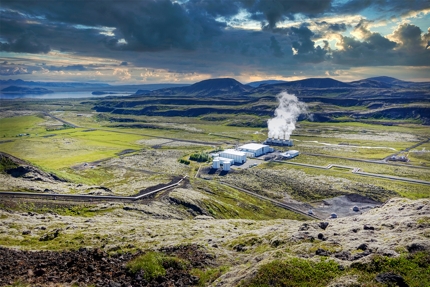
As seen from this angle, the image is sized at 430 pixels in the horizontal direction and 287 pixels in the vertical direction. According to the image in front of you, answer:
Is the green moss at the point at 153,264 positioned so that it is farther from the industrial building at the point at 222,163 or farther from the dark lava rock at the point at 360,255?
the industrial building at the point at 222,163

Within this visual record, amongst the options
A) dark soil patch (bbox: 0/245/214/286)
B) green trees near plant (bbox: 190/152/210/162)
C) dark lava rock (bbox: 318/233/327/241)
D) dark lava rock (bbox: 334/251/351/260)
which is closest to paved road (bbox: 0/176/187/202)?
dark soil patch (bbox: 0/245/214/286)

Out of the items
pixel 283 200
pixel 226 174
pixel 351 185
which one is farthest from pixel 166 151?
pixel 351 185

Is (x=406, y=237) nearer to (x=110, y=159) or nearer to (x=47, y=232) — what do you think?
(x=47, y=232)

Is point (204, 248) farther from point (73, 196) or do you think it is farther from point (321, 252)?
point (73, 196)

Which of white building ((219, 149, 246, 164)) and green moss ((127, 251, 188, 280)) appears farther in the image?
white building ((219, 149, 246, 164))

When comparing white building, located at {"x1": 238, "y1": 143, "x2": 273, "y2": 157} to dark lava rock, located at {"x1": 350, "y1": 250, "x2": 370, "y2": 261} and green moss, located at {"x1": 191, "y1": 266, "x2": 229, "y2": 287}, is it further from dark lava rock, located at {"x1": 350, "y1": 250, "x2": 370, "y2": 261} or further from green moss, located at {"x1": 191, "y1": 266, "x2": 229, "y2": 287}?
dark lava rock, located at {"x1": 350, "y1": 250, "x2": 370, "y2": 261}

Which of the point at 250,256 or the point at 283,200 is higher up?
the point at 250,256

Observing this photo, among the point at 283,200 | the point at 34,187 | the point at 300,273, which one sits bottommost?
the point at 283,200
